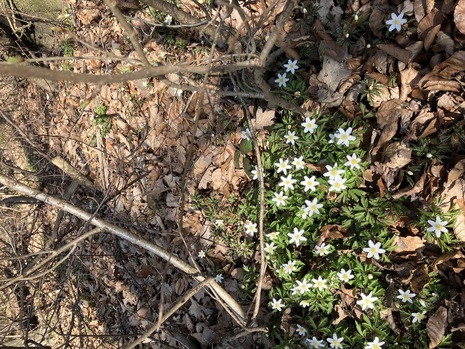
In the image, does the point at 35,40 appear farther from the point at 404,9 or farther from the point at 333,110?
the point at 404,9

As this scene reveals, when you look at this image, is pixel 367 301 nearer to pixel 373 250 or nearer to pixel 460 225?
pixel 373 250

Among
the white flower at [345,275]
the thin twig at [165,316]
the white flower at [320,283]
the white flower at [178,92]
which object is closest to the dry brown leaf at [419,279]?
the white flower at [345,275]

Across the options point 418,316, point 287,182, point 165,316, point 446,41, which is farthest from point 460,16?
point 165,316

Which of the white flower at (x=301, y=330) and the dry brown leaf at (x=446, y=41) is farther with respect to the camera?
the white flower at (x=301, y=330)

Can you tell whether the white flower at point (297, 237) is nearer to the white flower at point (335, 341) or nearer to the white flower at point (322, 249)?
the white flower at point (322, 249)

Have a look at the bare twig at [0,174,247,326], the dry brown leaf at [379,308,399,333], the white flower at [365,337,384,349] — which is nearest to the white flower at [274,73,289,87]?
the bare twig at [0,174,247,326]

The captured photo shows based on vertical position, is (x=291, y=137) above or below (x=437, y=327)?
above
